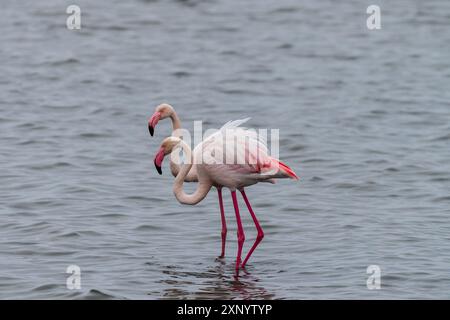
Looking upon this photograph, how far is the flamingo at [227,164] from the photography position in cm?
977

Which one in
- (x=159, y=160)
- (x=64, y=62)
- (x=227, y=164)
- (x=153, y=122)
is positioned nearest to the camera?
(x=159, y=160)

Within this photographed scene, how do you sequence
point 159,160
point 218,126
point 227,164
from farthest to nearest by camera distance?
point 218,126, point 227,164, point 159,160

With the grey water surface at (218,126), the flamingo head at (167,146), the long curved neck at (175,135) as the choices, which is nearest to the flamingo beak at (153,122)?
the long curved neck at (175,135)

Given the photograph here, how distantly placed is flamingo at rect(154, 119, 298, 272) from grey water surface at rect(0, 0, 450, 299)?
729 mm

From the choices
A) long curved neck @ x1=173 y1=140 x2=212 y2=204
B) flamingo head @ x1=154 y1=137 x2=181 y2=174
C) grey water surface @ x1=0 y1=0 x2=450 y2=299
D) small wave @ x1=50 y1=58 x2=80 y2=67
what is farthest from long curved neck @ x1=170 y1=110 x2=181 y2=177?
small wave @ x1=50 y1=58 x2=80 y2=67

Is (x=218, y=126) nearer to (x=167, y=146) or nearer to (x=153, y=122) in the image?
(x=153, y=122)

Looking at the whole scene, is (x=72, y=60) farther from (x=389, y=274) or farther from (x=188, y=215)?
(x=389, y=274)

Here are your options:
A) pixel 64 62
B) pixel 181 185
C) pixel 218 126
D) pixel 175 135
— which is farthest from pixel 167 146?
pixel 64 62

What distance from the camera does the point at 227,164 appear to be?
9.79 meters

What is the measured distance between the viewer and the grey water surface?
9.62 metres

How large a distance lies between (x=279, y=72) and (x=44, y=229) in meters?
9.69

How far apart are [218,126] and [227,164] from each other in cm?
602

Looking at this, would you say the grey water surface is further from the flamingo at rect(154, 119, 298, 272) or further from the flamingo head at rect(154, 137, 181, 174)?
the flamingo head at rect(154, 137, 181, 174)

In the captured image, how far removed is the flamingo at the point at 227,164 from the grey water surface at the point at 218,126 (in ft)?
2.39
